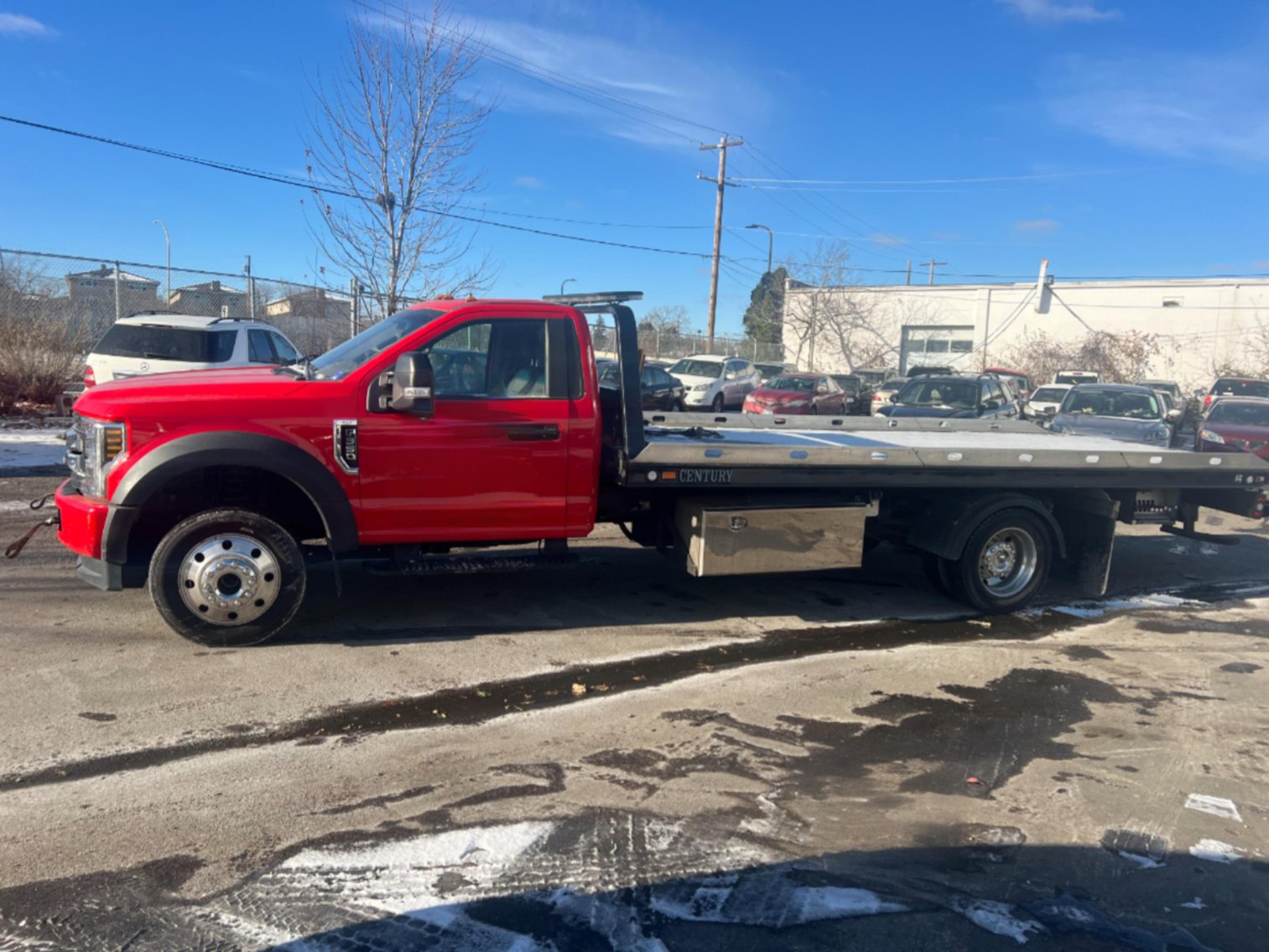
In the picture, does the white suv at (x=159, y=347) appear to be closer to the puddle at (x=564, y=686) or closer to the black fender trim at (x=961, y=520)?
the puddle at (x=564, y=686)

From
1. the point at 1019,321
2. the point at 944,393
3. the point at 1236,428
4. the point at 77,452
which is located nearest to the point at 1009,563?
the point at 77,452

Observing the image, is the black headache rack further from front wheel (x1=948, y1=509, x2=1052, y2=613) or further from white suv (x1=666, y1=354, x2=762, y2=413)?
white suv (x1=666, y1=354, x2=762, y2=413)

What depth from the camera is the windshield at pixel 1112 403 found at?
15.7 meters

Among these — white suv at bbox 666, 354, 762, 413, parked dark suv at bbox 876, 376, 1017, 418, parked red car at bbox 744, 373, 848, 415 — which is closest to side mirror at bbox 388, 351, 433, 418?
parked dark suv at bbox 876, 376, 1017, 418

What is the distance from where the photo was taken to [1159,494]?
7820 mm

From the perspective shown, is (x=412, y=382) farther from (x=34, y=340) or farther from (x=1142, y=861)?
(x=34, y=340)

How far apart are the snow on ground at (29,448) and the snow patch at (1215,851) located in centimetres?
1121

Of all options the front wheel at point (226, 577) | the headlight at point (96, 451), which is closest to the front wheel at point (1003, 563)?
the front wheel at point (226, 577)

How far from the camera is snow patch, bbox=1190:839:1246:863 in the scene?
379 cm

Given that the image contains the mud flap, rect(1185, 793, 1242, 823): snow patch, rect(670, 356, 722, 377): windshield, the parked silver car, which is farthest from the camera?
rect(670, 356, 722, 377): windshield

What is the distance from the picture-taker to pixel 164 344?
12148 mm

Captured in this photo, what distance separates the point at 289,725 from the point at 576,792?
158cm

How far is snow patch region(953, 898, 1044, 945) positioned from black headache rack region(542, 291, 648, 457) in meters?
3.53

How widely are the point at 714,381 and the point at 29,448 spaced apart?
1722 centimetres
